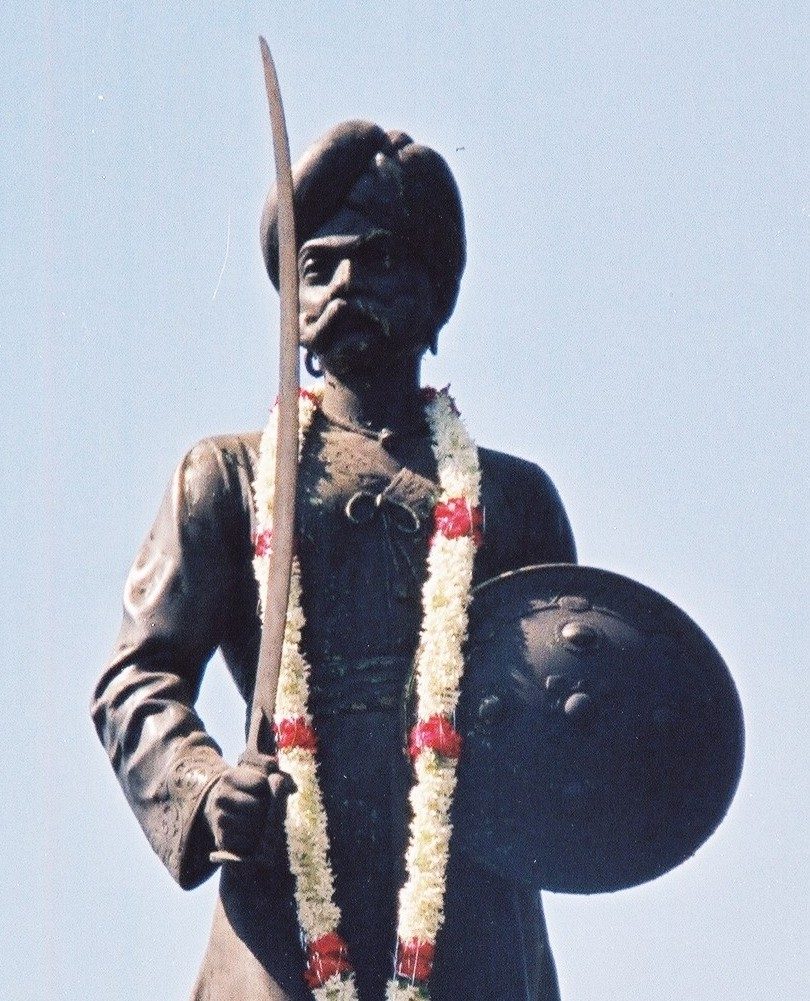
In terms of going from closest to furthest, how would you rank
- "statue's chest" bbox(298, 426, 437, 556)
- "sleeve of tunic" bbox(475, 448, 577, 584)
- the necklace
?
"statue's chest" bbox(298, 426, 437, 556) → "sleeve of tunic" bbox(475, 448, 577, 584) → the necklace

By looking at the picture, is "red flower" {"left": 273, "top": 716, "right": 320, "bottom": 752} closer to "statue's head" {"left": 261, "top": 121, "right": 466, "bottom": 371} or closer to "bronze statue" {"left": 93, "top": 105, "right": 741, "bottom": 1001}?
"bronze statue" {"left": 93, "top": 105, "right": 741, "bottom": 1001}

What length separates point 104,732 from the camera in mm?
7398

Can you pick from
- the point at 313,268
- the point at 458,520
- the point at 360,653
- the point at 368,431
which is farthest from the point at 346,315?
the point at 360,653

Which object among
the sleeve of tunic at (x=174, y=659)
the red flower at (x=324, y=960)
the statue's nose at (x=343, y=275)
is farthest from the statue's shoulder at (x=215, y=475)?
the red flower at (x=324, y=960)

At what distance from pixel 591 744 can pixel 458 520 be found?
68 centimetres

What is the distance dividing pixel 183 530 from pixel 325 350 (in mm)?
616

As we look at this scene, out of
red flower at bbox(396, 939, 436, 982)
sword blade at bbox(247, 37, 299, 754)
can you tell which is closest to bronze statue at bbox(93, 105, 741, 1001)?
red flower at bbox(396, 939, 436, 982)

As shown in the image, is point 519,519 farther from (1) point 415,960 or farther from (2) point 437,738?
(1) point 415,960

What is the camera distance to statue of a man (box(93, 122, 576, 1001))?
713 cm

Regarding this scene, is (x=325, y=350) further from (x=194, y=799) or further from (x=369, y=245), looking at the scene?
(x=194, y=799)

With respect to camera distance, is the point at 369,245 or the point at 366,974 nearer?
the point at 366,974

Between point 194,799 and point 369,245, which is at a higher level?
point 369,245

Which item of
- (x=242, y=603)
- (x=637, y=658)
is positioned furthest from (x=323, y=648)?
(x=637, y=658)

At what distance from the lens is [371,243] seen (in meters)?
7.76
